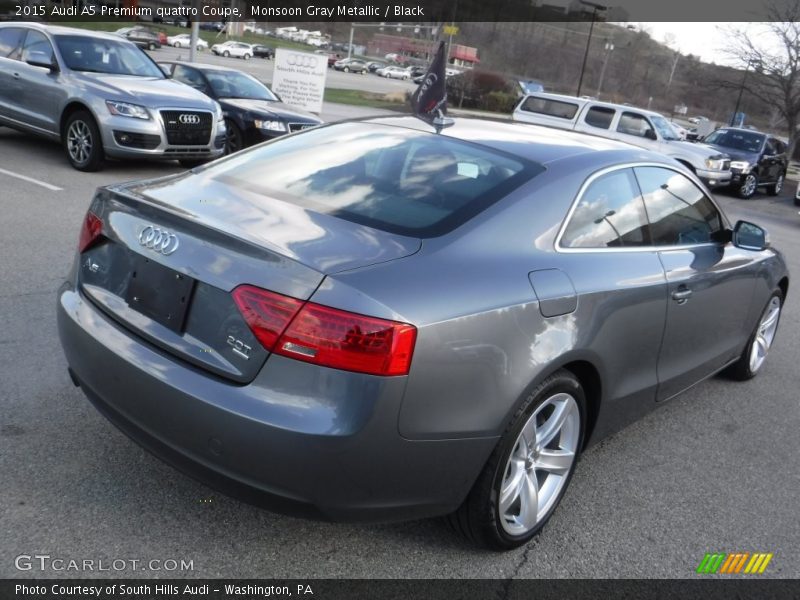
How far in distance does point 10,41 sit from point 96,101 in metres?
2.30

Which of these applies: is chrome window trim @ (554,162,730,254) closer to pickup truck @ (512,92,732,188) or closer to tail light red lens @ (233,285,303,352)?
tail light red lens @ (233,285,303,352)

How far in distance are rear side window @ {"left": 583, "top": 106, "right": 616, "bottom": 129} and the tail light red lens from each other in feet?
52.3

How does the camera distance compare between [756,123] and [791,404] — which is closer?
[791,404]

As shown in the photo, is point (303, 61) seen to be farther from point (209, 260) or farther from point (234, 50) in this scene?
point (234, 50)

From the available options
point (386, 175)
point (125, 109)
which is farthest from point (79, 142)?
point (386, 175)

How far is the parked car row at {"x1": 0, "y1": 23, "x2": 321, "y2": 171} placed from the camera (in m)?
9.13

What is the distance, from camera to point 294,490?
2.34m

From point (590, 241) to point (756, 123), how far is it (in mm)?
70352

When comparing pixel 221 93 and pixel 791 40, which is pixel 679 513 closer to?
pixel 221 93

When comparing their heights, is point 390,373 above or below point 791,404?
above

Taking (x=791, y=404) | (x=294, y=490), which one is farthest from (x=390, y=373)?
(x=791, y=404)

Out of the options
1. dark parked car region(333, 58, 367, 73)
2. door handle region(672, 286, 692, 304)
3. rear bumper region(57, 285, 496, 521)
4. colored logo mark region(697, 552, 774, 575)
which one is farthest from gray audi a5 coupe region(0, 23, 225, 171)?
dark parked car region(333, 58, 367, 73)

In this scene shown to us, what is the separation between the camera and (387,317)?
89.7 inches

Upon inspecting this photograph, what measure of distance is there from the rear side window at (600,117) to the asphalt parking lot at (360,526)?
13.3 m
